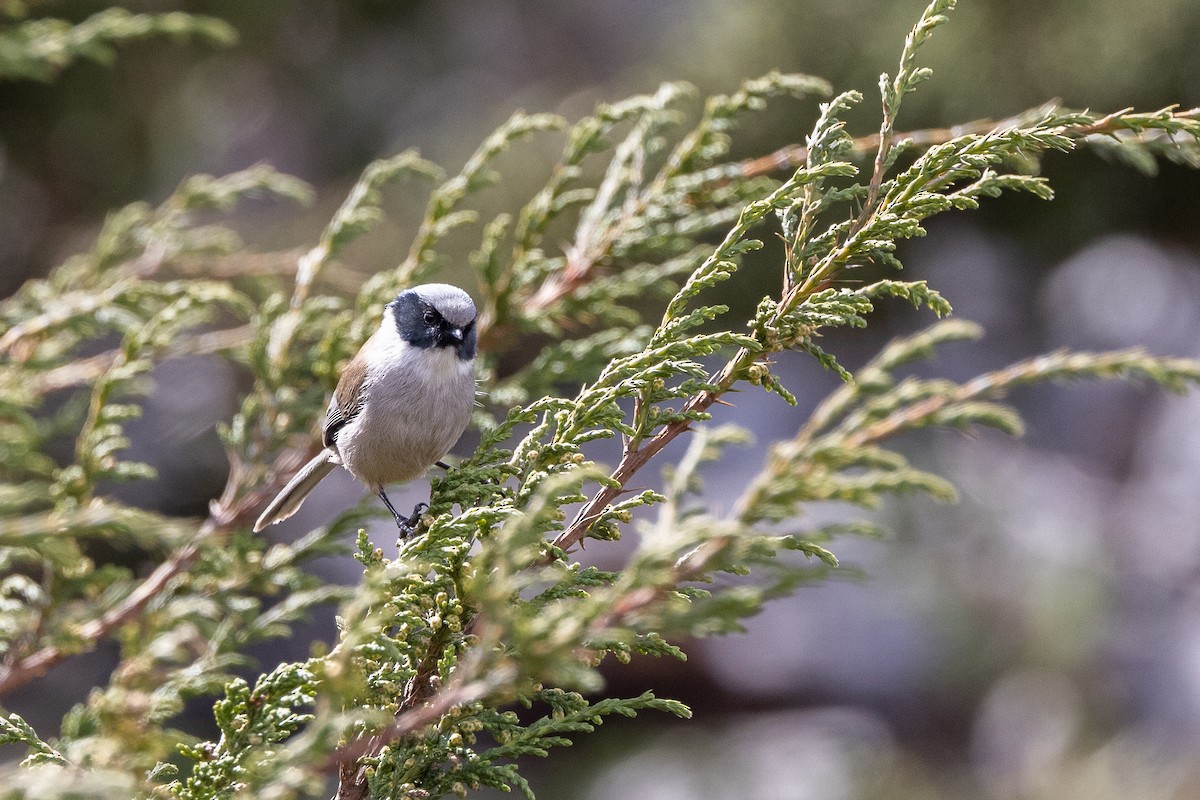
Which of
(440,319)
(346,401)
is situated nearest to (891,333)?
(440,319)

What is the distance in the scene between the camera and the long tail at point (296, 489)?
2.60m

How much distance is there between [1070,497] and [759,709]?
9.47 ft

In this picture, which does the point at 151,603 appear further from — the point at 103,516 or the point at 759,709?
the point at 759,709

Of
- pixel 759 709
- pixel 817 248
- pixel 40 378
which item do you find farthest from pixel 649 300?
pixel 817 248

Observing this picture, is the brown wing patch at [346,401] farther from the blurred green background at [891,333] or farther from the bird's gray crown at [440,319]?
the blurred green background at [891,333]

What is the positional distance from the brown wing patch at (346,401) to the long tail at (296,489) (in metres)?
0.06

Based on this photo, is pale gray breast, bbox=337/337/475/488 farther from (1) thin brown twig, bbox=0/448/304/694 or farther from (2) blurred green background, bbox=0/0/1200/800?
(2) blurred green background, bbox=0/0/1200/800

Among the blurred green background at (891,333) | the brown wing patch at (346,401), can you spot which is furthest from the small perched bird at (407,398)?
the blurred green background at (891,333)

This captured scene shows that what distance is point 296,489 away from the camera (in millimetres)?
2719

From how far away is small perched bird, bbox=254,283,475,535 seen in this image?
2639mm

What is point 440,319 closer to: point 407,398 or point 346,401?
point 407,398

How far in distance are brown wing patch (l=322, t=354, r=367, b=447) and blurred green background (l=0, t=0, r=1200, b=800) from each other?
299 centimetres

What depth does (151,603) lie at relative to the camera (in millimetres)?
2184

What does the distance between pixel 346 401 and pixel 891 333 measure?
519 centimetres
